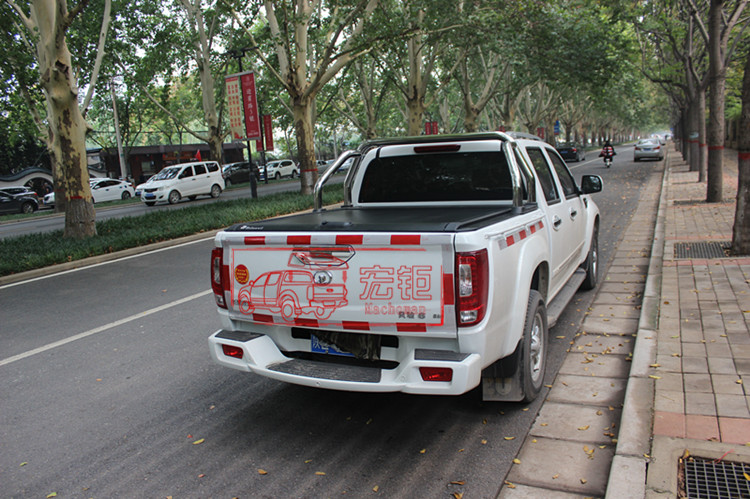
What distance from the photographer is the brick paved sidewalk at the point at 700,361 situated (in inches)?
124

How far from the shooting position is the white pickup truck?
10.1 feet

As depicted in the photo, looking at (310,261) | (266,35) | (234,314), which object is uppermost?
(266,35)

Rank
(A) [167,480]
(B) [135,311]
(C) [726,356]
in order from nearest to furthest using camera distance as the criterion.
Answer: (A) [167,480]
(C) [726,356]
(B) [135,311]

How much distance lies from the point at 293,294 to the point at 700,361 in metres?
3.11

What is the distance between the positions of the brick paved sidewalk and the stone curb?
5 cm

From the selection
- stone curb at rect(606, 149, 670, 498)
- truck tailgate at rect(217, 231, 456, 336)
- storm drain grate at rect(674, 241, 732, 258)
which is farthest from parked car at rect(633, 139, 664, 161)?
truck tailgate at rect(217, 231, 456, 336)

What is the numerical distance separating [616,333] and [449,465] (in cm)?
280

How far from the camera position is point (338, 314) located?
331cm

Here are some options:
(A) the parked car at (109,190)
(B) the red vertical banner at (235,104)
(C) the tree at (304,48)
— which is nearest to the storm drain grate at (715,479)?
(C) the tree at (304,48)

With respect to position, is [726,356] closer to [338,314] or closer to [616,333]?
[616,333]

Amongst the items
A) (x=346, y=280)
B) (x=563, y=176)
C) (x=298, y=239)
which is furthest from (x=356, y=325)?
(x=563, y=176)

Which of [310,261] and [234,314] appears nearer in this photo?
[310,261]

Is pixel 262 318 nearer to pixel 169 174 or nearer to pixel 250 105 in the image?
pixel 250 105

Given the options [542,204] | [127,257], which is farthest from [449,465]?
[127,257]
